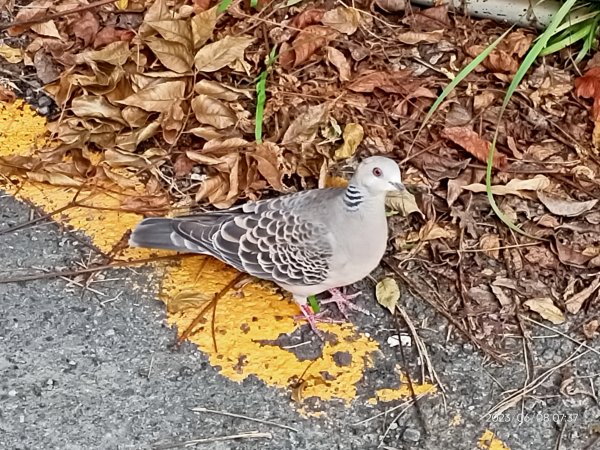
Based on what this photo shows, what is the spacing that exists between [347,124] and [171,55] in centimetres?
77

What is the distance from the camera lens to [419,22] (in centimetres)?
418

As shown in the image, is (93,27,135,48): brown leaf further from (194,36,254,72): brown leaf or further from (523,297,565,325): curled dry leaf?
(523,297,565,325): curled dry leaf

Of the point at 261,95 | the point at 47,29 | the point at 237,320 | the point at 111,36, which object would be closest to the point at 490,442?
the point at 237,320

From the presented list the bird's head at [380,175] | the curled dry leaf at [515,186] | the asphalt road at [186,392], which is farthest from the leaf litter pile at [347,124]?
the bird's head at [380,175]

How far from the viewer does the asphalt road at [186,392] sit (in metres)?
3.15

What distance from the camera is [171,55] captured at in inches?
157

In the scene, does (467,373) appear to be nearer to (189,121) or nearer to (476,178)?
(476,178)

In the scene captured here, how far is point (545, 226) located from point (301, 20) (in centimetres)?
135

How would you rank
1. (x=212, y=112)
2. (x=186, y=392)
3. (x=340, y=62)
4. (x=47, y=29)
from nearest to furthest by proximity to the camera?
(x=186, y=392)
(x=212, y=112)
(x=340, y=62)
(x=47, y=29)

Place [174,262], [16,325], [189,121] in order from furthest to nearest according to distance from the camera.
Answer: [189,121]
[174,262]
[16,325]

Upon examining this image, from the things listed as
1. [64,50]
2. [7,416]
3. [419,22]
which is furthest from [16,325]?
[419,22]

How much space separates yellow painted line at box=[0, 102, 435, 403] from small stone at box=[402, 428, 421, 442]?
0.47 feet

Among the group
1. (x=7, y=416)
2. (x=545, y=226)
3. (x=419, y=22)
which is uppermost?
(x=419, y=22)

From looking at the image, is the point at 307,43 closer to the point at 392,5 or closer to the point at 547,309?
the point at 392,5
